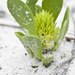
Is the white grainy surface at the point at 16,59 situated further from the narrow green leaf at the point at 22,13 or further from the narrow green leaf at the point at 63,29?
the narrow green leaf at the point at 22,13

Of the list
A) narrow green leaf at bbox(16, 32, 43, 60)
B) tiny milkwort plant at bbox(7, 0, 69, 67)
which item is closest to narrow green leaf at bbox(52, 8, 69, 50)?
tiny milkwort plant at bbox(7, 0, 69, 67)

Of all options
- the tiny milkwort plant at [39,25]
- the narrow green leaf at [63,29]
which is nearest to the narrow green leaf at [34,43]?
the tiny milkwort plant at [39,25]

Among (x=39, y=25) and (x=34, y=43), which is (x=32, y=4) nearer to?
(x=39, y=25)

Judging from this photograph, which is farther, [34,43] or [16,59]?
[16,59]

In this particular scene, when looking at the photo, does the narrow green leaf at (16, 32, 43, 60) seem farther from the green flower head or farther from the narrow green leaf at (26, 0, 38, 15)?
the narrow green leaf at (26, 0, 38, 15)

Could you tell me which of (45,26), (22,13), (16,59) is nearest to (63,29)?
(45,26)

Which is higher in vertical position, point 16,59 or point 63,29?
point 63,29
